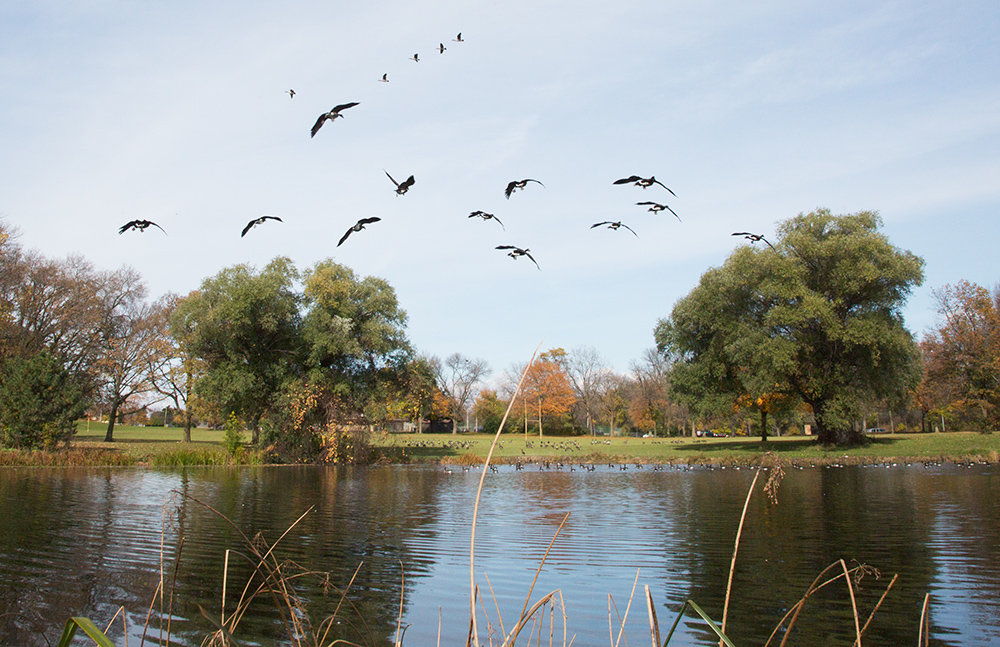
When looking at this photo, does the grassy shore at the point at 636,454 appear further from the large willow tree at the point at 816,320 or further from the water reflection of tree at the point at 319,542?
the water reflection of tree at the point at 319,542

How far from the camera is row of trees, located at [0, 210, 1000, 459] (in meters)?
38.5

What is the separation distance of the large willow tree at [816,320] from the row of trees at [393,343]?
0.11 meters

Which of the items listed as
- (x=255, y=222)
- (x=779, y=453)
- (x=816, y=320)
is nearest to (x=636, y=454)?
(x=779, y=453)

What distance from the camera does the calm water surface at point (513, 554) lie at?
334 inches

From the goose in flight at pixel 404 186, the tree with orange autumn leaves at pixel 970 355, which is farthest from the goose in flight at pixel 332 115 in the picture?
the tree with orange autumn leaves at pixel 970 355

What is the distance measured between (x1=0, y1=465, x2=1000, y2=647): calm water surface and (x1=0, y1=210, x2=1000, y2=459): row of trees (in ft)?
45.6

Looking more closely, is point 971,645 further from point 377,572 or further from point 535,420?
point 535,420

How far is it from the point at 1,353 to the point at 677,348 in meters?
41.3

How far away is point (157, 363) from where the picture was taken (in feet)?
183

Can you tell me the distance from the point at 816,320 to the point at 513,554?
34.0 metres

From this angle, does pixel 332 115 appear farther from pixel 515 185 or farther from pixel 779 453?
pixel 779 453

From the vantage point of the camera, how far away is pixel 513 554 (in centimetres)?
1295

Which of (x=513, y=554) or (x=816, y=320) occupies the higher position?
(x=816, y=320)

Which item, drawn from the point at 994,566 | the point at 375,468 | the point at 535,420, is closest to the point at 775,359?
the point at 375,468
